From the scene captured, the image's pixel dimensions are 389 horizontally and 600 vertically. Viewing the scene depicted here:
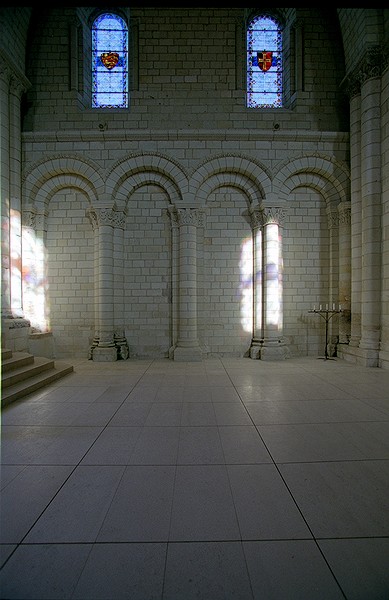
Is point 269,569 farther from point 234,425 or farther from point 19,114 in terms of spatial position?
point 19,114

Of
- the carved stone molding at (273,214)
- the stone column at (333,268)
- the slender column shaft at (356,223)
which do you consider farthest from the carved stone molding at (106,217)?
the slender column shaft at (356,223)

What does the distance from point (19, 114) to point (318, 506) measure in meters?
9.39

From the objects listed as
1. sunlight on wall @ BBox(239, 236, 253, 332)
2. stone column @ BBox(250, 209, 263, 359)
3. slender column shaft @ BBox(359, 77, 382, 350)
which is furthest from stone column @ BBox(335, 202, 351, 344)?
sunlight on wall @ BBox(239, 236, 253, 332)

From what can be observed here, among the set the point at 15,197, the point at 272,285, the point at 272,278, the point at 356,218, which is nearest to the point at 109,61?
the point at 15,197

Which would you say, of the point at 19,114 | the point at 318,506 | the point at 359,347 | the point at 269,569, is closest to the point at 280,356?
the point at 359,347

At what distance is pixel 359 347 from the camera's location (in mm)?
6949

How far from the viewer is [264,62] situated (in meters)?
8.16

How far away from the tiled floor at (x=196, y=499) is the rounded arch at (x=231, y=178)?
5.41 metres

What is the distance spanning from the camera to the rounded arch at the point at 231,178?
7.69 meters

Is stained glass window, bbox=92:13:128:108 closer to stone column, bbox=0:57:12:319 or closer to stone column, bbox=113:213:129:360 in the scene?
stone column, bbox=0:57:12:319

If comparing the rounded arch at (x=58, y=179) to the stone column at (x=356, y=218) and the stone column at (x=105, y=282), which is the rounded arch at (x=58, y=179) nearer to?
the stone column at (x=105, y=282)

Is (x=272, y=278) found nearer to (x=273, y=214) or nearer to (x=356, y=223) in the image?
(x=273, y=214)

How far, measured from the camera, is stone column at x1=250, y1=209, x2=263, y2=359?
25.4 ft

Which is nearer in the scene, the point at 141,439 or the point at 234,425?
the point at 141,439
